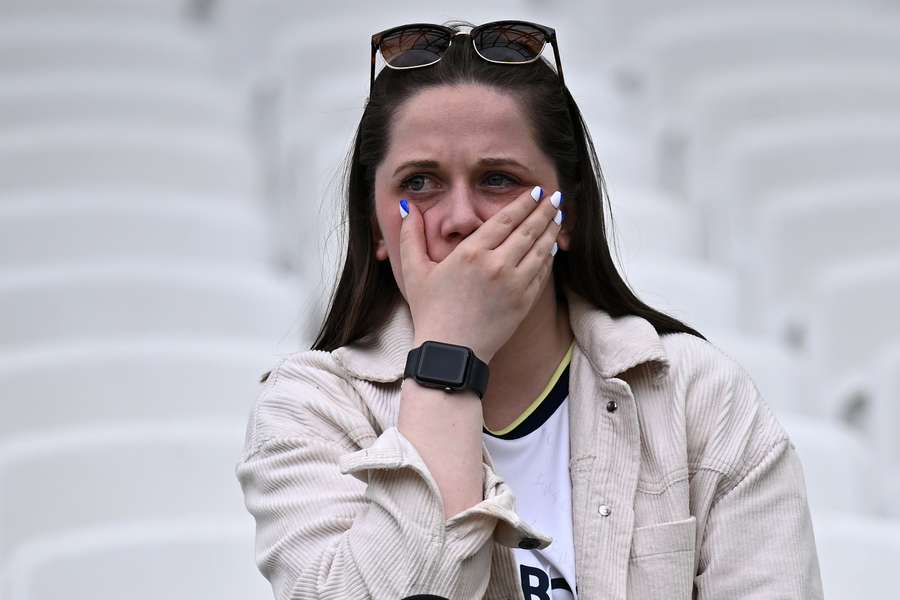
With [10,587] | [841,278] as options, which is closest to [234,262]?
[841,278]

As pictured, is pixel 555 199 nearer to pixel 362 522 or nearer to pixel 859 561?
pixel 362 522

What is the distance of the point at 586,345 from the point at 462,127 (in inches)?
10.8

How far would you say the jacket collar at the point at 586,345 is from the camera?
1529 mm

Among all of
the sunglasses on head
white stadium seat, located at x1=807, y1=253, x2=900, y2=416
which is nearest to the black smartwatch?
the sunglasses on head

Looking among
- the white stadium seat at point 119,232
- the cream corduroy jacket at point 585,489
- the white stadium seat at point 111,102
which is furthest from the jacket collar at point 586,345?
the white stadium seat at point 111,102

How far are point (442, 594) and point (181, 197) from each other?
9.03ft

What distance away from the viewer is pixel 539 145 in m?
1.55

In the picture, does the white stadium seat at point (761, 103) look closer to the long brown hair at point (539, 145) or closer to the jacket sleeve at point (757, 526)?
the long brown hair at point (539, 145)

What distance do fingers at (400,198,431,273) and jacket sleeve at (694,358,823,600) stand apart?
349 mm

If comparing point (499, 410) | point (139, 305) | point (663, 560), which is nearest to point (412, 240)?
point (499, 410)

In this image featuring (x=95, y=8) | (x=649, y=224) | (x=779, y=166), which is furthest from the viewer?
(x=95, y=8)

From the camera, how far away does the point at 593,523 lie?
1466 mm

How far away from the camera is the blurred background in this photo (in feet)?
7.90

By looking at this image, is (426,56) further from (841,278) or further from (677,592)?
(841,278)
